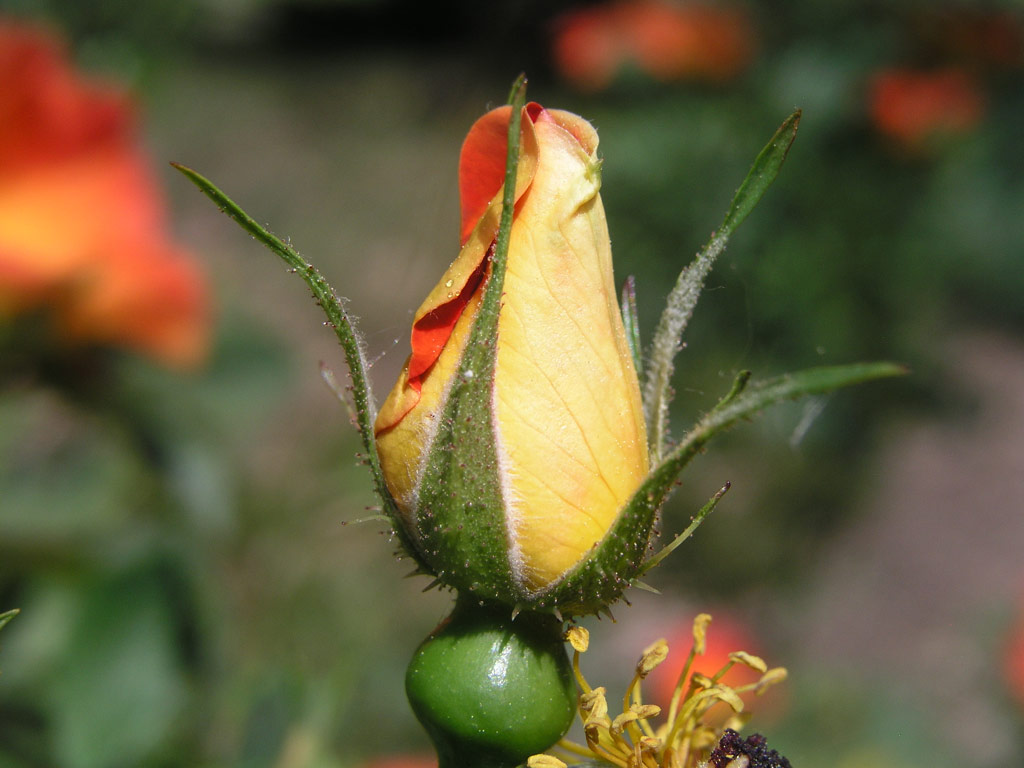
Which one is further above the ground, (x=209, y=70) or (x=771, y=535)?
(x=209, y=70)

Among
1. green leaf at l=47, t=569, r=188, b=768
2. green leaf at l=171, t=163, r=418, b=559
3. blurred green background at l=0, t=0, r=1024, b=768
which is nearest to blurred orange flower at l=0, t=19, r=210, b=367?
blurred green background at l=0, t=0, r=1024, b=768

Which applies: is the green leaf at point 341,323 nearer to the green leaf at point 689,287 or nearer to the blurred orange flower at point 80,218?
the green leaf at point 689,287

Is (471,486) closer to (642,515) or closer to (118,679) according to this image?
(642,515)

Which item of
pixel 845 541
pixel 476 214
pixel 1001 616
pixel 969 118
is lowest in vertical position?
pixel 845 541

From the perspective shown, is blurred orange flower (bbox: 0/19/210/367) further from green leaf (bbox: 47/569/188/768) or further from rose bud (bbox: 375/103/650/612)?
rose bud (bbox: 375/103/650/612)

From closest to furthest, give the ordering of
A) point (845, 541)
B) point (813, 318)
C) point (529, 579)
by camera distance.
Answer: point (529, 579)
point (813, 318)
point (845, 541)

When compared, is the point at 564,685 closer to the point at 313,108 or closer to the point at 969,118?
the point at 969,118

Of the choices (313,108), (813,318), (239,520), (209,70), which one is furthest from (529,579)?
(209,70)
